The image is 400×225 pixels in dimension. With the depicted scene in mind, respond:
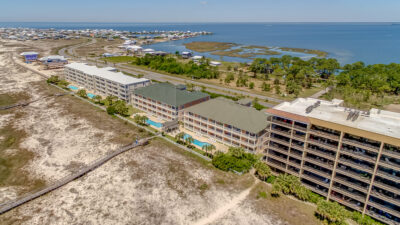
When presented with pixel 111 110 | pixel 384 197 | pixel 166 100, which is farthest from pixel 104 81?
pixel 384 197

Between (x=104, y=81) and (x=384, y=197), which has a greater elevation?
(x=104, y=81)

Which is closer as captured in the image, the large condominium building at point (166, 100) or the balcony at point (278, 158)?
the balcony at point (278, 158)

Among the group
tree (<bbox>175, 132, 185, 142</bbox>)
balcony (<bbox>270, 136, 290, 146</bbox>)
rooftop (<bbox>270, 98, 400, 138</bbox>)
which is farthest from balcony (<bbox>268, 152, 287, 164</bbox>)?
tree (<bbox>175, 132, 185, 142</bbox>)

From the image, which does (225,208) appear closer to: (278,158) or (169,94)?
(278,158)

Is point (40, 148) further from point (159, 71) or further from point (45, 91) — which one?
point (159, 71)

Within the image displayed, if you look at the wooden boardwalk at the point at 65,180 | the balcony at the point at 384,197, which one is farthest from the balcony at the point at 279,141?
the wooden boardwalk at the point at 65,180

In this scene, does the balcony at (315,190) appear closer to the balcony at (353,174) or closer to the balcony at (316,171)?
the balcony at (316,171)
